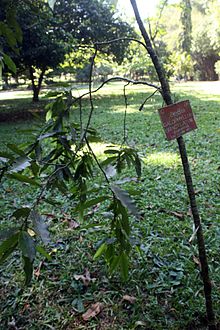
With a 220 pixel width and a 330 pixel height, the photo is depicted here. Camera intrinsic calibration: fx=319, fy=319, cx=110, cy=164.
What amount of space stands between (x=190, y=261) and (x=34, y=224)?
1.28 m

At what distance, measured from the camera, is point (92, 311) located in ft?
4.67

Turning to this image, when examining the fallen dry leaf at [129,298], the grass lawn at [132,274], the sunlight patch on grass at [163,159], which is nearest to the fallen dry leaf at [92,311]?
the grass lawn at [132,274]

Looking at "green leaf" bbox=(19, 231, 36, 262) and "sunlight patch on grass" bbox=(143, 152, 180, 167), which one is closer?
"green leaf" bbox=(19, 231, 36, 262)

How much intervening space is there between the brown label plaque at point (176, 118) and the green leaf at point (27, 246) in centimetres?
60

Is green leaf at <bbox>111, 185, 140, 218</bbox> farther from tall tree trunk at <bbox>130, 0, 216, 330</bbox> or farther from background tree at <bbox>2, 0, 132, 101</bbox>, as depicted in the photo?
background tree at <bbox>2, 0, 132, 101</bbox>

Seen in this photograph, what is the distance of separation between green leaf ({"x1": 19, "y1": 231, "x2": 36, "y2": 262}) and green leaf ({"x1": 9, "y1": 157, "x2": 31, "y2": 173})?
6.3 inches

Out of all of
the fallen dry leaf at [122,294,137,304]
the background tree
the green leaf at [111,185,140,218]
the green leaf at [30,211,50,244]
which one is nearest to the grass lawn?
the fallen dry leaf at [122,294,137,304]

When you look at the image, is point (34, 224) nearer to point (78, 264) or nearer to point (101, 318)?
point (101, 318)

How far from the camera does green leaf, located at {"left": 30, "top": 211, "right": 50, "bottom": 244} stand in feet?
2.13

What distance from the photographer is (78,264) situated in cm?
177

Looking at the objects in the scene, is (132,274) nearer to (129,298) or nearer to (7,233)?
(129,298)

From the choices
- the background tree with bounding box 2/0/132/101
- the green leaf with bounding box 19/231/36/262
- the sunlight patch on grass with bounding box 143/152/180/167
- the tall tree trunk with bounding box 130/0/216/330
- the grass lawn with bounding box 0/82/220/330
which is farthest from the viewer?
the background tree with bounding box 2/0/132/101

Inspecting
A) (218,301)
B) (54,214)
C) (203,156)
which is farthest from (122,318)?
(203,156)

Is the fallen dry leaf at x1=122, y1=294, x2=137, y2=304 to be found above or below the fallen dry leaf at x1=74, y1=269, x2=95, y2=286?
above
